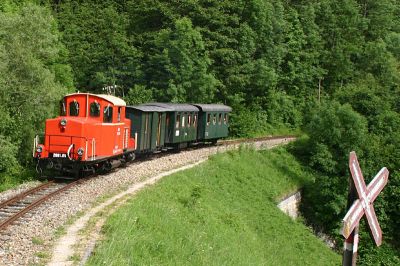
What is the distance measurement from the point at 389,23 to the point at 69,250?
228ft

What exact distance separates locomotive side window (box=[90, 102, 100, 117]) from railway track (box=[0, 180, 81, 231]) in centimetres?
272

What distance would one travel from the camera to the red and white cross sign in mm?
4965

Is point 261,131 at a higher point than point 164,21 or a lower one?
lower

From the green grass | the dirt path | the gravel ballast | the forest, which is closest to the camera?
the dirt path

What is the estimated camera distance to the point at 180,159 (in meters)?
28.1

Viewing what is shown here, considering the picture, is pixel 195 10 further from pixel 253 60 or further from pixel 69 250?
pixel 69 250

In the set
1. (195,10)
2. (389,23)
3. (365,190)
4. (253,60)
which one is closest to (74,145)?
(365,190)

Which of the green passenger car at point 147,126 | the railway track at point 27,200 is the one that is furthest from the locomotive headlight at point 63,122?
the green passenger car at point 147,126

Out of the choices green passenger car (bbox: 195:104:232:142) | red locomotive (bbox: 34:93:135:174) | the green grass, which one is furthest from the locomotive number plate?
green passenger car (bbox: 195:104:232:142)

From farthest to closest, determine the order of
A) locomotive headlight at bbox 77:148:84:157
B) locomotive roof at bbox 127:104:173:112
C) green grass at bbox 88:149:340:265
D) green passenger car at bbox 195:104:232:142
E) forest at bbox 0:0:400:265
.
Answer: green passenger car at bbox 195:104:232:142 < locomotive roof at bbox 127:104:173:112 < forest at bbox 0:0:400:265 < locomotive headlight at bbox 77:148:84:157 < green grass at bbox 88:149:340:265

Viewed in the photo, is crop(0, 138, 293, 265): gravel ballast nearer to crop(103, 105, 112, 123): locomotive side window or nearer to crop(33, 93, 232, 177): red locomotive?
crop(33, 93, 232, 177): red locomotive

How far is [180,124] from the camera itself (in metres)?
31.3

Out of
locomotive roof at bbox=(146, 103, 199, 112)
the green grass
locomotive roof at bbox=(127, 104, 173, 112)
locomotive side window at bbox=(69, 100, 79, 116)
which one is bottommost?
the green grass

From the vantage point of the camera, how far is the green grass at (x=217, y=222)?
1206 centimetres
